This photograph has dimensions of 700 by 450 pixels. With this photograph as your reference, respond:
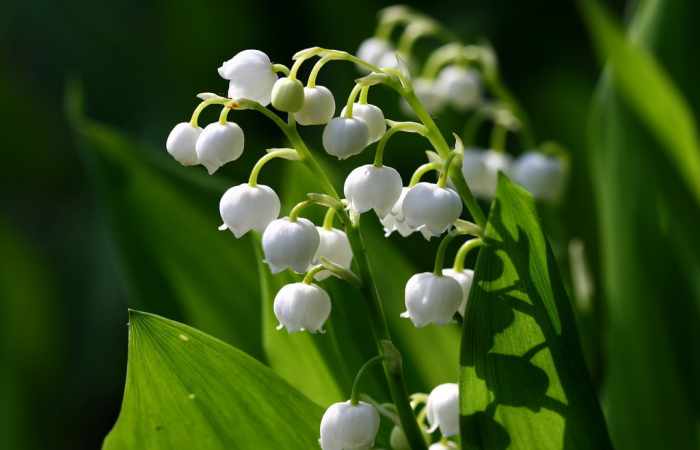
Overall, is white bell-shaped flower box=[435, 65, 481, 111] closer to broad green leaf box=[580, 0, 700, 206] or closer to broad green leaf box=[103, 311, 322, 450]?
broad green leaf box=[580, 0, 700, 206]

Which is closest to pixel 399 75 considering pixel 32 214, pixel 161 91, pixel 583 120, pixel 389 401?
pixel 389 401

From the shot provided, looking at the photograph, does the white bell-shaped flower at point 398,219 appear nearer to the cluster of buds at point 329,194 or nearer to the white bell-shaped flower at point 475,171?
the cluster of buds at point 329,194

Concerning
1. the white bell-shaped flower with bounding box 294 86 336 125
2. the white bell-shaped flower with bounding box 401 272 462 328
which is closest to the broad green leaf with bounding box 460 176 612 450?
the white bell-shaped flower with bounding box 401 272 462 328

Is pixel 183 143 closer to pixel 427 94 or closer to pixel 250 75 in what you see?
pixel 250 75

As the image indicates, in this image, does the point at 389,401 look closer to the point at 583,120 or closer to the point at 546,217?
the point at 546,217

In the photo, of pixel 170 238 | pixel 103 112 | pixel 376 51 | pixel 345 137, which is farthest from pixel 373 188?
pixel 103 112

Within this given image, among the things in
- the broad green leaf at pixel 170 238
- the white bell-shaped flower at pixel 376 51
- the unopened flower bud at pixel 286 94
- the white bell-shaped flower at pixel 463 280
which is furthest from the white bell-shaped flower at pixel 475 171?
the unopened flower bud at pixel 286 94
